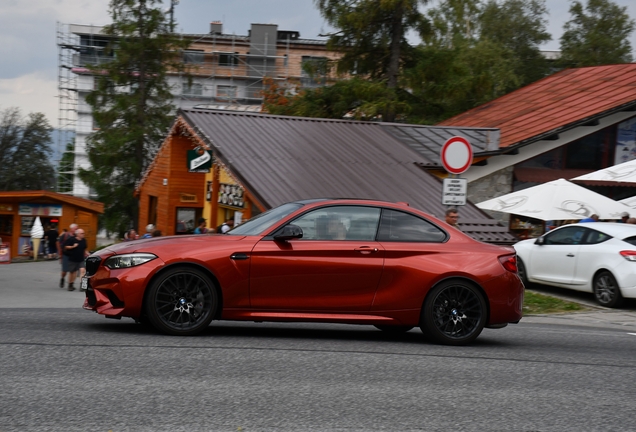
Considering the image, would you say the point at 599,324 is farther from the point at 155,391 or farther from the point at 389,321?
the point at 155,391

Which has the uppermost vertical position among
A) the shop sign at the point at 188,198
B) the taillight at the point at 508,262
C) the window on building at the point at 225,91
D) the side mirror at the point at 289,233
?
the window on building at the point at 225,91

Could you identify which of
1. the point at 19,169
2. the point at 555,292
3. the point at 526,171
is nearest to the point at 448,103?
the point at 526,171

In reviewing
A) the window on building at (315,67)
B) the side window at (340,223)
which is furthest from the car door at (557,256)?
the window on building at (315,67)

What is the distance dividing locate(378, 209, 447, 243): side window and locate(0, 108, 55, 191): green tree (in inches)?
2340

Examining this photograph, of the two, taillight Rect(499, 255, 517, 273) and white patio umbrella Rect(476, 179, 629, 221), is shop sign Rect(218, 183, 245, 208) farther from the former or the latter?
taillight Rect(499, 255, 517, 273)

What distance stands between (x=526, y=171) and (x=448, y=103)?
1839 cm

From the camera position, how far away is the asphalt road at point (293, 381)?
5.53 meters

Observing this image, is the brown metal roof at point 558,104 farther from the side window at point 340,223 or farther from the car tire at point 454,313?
the side window at point 340,223

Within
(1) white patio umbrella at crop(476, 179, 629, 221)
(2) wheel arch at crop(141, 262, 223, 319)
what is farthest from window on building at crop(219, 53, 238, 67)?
(2) wheel arch at crop(141, 262, 223, 319)

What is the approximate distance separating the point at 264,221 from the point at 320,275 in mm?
887

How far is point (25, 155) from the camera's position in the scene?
214 feet

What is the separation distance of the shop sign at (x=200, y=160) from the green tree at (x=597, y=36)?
41587mm

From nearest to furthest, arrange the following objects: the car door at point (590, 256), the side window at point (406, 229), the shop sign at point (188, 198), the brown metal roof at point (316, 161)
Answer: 1. the side window at point (406, 229)
2. the car door at point (590, 256)
3. the brown metal roof at point (316, 161)
4. the shop sign at point (188, 198)

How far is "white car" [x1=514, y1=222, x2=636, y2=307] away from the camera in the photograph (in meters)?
15.6
